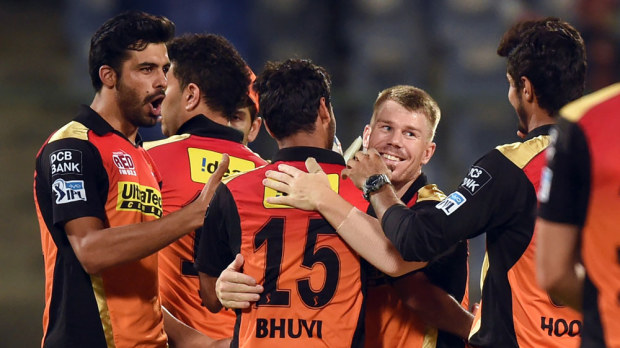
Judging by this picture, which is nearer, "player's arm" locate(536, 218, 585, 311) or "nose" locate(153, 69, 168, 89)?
"player's arm" locate(536, 218, 585, 311)

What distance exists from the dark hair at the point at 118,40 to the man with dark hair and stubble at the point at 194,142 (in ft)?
1.75

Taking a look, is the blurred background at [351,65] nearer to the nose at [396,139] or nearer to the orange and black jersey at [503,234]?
the nose at [396,139]

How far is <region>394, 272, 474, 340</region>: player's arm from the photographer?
357cm

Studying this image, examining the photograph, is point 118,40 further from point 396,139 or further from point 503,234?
point 503,234

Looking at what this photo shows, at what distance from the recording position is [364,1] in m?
9.15

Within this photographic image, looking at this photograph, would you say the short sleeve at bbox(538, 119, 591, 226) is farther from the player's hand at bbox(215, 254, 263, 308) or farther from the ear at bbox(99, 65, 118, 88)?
the ear at bbox(99, 65, 118, 88)

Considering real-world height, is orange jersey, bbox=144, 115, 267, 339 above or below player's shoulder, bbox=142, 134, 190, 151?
below

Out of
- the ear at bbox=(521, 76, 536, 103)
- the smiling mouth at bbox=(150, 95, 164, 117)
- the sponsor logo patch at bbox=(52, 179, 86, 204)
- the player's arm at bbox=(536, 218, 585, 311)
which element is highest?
the ear at bbox=(521, 76, 536, 103)

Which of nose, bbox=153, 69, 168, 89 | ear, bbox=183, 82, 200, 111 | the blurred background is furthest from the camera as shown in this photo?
the blurred background

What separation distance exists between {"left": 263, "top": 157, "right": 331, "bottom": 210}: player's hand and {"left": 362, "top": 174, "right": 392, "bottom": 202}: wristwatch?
14 centimetres

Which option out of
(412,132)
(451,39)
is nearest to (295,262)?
(412,132)

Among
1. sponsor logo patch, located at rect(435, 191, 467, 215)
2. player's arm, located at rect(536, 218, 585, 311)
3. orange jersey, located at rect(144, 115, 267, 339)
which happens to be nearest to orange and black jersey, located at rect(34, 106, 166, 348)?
orange jersey, located at rect(144, 115, 267, 339)

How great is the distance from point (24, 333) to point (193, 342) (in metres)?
5.21

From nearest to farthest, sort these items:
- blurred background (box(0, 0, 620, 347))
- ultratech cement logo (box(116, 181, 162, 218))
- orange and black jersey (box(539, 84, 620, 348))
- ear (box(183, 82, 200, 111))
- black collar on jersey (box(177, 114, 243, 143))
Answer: orange and black jersey (box(539, 84, 620, 348)) → ultratech cement logo (box(116, 181, 162, 218)) → black collar on jersey (box(177, 114, 243, 143)) → ear (box(183, 82, 200, 111)) → blurred background (box(0, 0, 620, 347))
